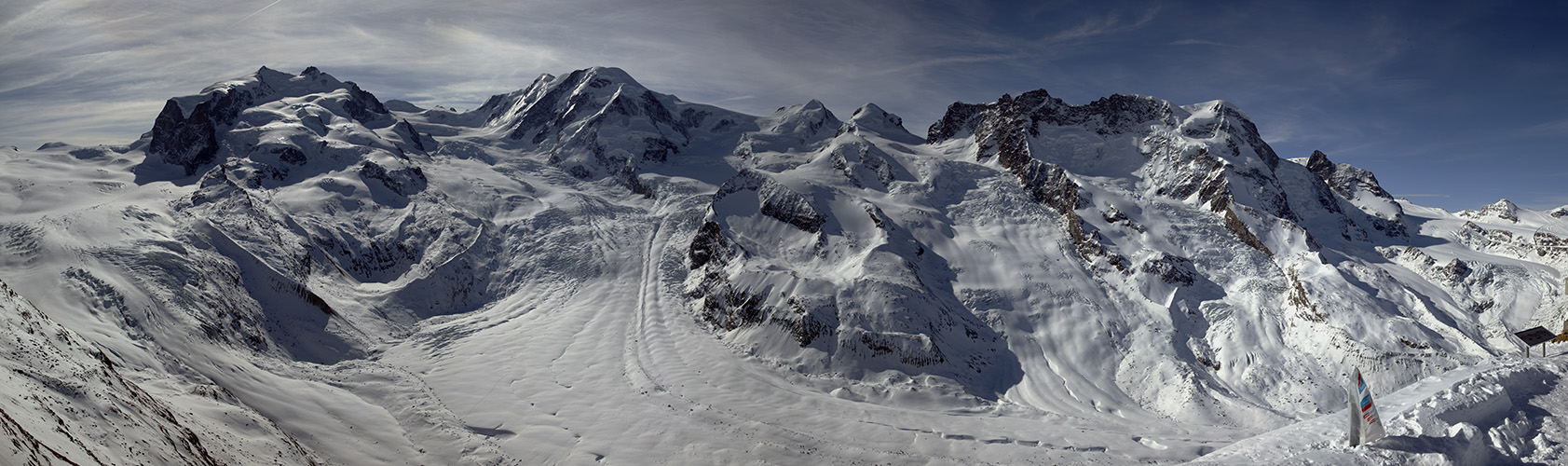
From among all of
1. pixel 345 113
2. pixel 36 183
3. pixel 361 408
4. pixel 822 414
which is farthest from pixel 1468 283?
pixel 345 113

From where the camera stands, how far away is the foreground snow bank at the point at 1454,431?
18.1 m

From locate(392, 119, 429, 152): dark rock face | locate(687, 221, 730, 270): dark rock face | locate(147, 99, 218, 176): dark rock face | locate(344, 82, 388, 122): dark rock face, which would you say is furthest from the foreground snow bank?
locate(344, 82, 388, 122): dark rock face

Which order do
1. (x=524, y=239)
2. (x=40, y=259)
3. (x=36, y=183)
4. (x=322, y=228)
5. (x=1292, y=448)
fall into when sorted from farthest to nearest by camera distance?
(x=524, y=239) < (x=322, y=228) < (x=36, y=183) < (x=40, y=259) < (x=1292, y=448)

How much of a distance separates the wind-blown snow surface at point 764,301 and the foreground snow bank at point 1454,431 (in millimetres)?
161

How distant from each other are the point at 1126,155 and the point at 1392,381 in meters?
55.4

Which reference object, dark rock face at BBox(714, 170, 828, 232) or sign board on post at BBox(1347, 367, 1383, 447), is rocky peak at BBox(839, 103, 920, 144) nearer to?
dark rock face at BBox(714, 170, 828, 232)

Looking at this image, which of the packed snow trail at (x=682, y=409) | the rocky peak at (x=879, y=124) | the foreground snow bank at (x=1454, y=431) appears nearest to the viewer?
the foreground snow bank at (x=1454, y=431)

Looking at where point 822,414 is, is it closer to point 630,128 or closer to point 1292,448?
point 1292,448

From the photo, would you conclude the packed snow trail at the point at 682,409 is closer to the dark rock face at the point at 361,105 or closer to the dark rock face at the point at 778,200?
the dark rock face at the point at 778,200

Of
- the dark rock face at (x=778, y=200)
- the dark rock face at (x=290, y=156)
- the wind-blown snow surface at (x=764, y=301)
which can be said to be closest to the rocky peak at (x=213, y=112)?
the wind-blown snow surface at (x=764, y=301)

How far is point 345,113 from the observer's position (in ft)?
436

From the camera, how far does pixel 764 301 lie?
68.9 meters

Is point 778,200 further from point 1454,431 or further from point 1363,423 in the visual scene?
point 1454,431

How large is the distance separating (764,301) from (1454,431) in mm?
55446
